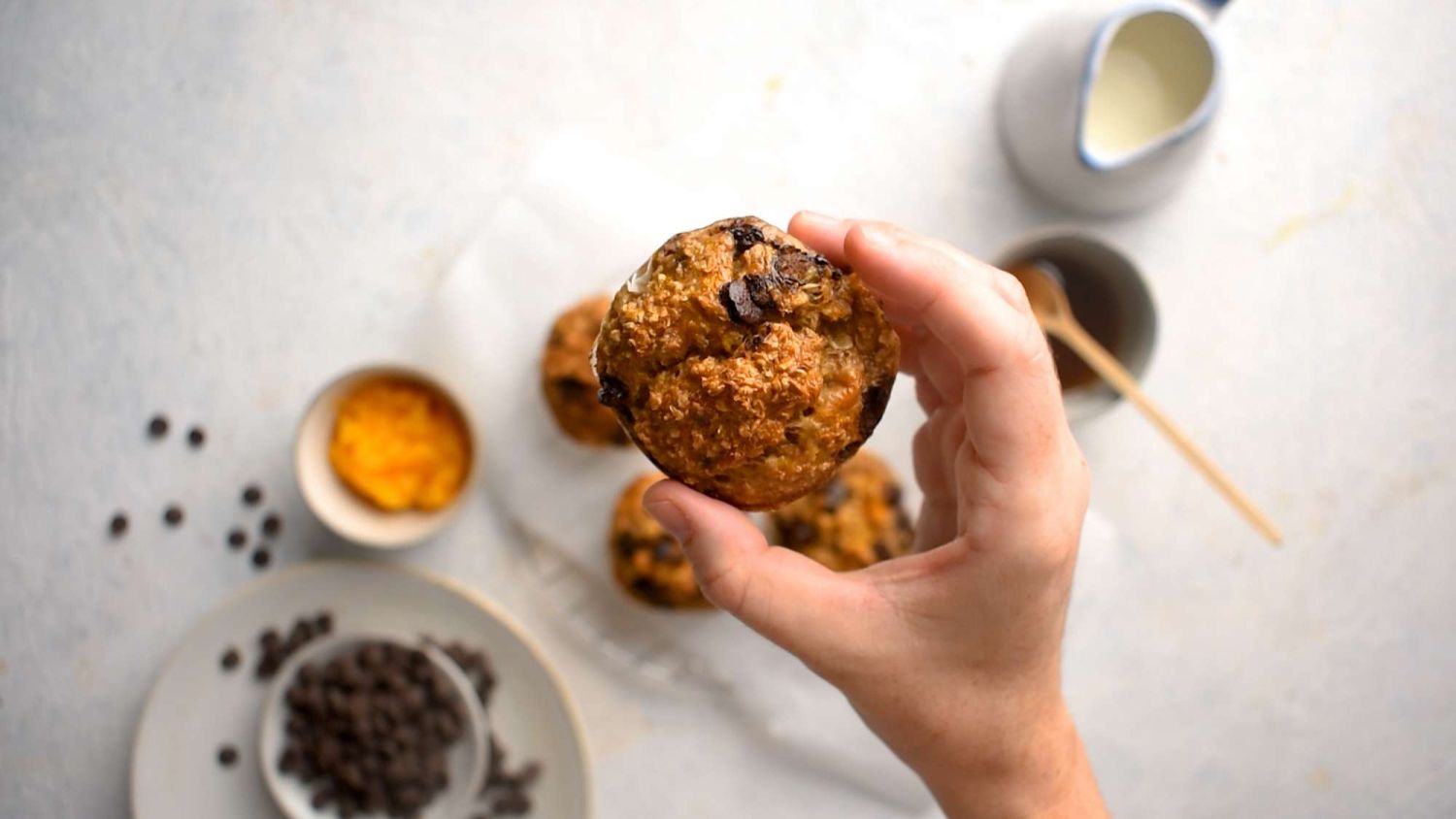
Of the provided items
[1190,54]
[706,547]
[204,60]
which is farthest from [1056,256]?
[204,60]

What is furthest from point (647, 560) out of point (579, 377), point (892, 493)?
point (892, 493)

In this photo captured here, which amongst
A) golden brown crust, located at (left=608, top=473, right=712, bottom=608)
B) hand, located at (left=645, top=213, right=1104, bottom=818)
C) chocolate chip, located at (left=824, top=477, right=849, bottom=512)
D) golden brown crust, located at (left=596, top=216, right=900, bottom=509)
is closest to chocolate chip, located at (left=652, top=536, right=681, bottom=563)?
golden brown crust, located at (left=608, top=473, right=712, bottom=608)

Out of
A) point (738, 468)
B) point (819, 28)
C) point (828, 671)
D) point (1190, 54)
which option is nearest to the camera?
point (738, 468)

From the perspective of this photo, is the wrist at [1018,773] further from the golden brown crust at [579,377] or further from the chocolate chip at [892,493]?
the golden brown crust at [579,377]

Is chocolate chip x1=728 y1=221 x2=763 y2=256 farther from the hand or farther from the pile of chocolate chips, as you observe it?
the pile of chocolate chips

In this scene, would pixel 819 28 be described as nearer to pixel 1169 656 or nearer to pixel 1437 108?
pixel 1437 108

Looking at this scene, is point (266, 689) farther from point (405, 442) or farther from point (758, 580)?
point (758, 580)

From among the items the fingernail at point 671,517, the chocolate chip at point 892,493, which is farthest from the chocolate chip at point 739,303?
the chocolate chip at point 892,493
